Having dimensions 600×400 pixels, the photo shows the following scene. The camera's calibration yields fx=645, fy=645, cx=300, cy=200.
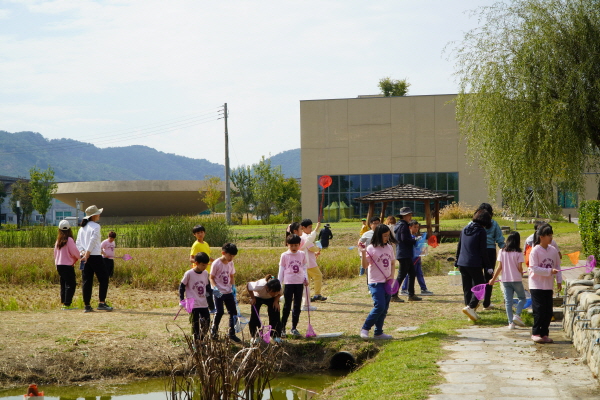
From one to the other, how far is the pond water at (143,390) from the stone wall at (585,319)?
9.03ft

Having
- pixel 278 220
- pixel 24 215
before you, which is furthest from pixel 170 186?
pixel 24 215

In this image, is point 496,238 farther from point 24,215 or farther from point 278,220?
point 24,215

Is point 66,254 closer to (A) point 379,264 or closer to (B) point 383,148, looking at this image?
(A) point 379,264

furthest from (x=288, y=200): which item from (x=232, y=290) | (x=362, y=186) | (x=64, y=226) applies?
(x=232, y=290)

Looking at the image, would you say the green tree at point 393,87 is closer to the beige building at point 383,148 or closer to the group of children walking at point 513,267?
the beige building at point 383,148

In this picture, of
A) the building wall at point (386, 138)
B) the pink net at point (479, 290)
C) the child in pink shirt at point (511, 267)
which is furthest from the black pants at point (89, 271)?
the building wall at point (386, 138)

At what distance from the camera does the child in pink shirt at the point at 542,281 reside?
7.39 metres

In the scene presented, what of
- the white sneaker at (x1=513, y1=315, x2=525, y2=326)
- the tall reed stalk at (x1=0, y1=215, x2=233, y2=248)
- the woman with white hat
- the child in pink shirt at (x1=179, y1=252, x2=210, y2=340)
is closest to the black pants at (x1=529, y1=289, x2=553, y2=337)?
the white sneaker at (x1=513, y1=315, x2=525, y2=326)

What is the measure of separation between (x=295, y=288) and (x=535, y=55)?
1171 centimetres

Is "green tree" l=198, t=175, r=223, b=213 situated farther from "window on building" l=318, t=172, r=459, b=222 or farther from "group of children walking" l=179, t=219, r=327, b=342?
"group of children walking" l=179, t=219, r=327, b=342

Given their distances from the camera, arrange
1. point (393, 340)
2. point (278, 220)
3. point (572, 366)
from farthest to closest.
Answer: point (278, 220), point (393, 340), point (572, 366)

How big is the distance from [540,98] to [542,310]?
11.0 metres

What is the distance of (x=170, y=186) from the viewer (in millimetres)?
53344

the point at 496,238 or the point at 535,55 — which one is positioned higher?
the point at 535,55
